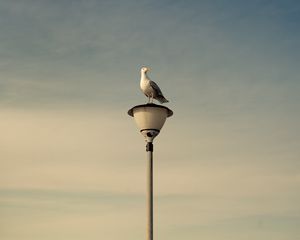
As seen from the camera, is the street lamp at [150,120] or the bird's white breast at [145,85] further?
the bird's white breast at [145,85]

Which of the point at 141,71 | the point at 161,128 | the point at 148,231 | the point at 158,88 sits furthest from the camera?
the point at 141,71

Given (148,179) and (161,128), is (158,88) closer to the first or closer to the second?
(161,128)

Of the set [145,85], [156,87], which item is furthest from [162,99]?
[145,85]

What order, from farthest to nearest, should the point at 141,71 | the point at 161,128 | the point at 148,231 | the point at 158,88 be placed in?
the point at 141,71
the point at 158,88
the point at 161,128
the point at 148,231

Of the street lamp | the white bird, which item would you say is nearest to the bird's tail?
the white bird

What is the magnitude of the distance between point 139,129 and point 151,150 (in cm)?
59

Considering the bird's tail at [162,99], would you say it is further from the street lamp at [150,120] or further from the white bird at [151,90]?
the street lamp at [150,120]

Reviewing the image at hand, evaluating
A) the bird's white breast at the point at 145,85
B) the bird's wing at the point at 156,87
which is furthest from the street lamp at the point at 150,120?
the bird's white breast at the point at 145,85

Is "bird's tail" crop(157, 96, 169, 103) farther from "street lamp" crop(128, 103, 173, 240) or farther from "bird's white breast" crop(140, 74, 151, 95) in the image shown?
"street lamp" crop(128, 103, 173, 240)

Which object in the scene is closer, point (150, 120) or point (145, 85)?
point (150, 120)

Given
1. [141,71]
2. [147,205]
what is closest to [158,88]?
[141,71]

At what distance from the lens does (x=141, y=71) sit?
15484 mm

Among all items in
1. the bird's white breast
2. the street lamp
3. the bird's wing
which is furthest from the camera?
the bird's white breast

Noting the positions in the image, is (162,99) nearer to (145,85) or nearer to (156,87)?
(156,87)
